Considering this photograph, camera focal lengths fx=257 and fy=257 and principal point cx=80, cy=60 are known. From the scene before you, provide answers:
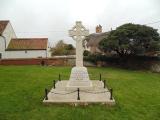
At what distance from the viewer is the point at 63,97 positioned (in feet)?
46.5

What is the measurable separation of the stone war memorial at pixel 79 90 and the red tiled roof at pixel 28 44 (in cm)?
3266

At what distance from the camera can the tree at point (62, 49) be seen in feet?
239

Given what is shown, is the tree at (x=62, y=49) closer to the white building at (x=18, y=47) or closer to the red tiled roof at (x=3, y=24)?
the white building at (x=18, y=47)

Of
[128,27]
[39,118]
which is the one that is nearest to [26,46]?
[128,27]

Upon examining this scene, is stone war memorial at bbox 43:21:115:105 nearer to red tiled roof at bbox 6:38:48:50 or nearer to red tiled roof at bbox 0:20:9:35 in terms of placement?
red tiled roof at bbox 6:38:48:50

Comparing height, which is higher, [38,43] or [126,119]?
[38,43]

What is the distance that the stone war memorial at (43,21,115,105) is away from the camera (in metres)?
13.1

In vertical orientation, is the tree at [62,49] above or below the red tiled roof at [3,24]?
below

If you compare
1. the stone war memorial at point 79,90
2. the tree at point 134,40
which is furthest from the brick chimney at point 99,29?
the stone war memorial at point 79,90

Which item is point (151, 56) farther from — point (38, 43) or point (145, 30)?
point (38, 43)

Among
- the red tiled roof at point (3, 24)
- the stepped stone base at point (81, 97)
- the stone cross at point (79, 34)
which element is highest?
the red tiled roof at point (3, 24)

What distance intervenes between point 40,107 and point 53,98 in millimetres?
1437

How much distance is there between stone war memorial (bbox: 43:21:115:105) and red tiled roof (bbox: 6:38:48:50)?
32663mm

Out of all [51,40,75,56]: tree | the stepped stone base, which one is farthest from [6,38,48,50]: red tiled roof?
the stepped stone base
